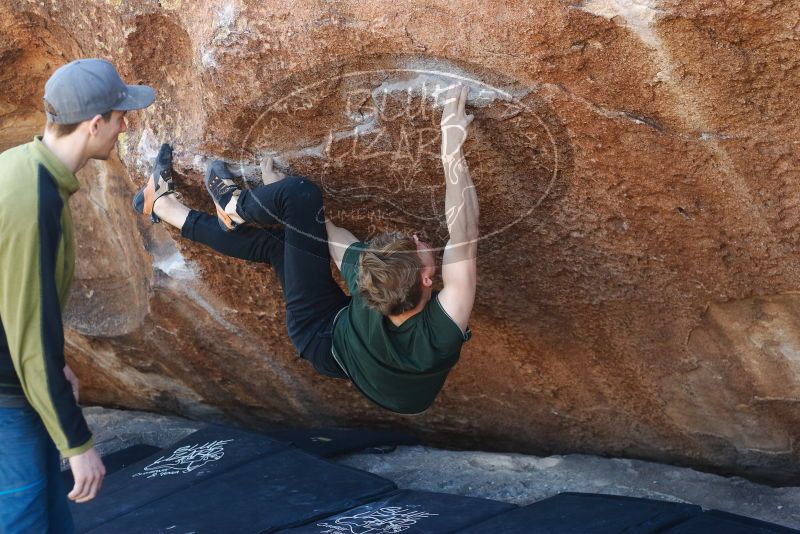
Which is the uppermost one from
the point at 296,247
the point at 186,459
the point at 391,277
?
the point at 296,247

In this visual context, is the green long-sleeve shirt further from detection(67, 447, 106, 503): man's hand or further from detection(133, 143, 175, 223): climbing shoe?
detection(133, 143, 175, 223): climbing shoe

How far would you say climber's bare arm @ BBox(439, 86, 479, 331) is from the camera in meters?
2.46

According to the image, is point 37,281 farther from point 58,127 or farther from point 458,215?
point 458,215

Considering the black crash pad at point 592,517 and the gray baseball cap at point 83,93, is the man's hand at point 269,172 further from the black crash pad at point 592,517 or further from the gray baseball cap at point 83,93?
the black crash pad at point 592,517

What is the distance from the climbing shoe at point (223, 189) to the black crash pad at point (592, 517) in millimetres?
1171

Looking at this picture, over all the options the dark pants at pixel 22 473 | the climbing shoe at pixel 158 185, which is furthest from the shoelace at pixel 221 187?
the dark pants at pixel 22 473

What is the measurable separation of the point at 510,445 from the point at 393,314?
4.26 ft

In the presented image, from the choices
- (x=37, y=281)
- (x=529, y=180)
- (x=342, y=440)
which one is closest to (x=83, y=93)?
(x=37, y=281)

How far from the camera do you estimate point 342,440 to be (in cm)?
370

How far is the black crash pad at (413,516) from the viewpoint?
283cm

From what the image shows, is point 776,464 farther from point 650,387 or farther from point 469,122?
point 469,122

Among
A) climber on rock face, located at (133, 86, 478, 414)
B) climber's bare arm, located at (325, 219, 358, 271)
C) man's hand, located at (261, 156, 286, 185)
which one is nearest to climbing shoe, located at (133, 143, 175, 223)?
climber on rock face, located at (133, 86, 478, 414)

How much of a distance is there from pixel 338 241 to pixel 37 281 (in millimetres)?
1062

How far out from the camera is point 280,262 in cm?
295
